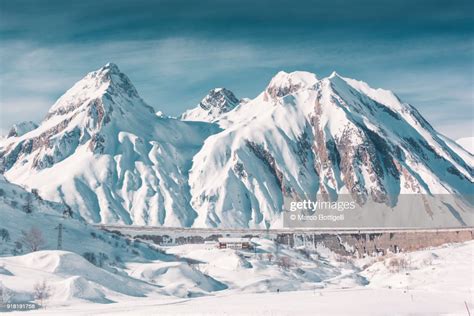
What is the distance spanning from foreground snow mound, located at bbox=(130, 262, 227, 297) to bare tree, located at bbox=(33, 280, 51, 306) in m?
38.6

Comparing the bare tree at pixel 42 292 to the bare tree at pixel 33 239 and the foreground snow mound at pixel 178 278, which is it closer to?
the foreground snow mound at pixel 178 278

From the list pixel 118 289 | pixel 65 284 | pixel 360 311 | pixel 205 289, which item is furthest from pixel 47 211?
pixel 360 311

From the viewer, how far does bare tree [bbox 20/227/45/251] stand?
148 meters

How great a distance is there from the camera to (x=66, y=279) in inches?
4031

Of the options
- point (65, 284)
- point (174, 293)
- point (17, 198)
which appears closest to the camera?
point (65, 284)

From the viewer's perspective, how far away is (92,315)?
67.1 m

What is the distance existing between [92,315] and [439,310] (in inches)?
1478

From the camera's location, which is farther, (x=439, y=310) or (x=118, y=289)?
(x=118, y=289)

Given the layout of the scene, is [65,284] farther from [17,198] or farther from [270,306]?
[17,198]

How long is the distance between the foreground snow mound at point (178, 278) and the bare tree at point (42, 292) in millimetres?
38609

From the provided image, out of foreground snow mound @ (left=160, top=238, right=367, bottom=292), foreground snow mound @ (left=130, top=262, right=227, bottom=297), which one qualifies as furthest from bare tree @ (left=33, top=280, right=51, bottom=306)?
foreground snow mound @ (left=160, top=238, right=367, bottom=292)

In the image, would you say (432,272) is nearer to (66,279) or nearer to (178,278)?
(178,278)

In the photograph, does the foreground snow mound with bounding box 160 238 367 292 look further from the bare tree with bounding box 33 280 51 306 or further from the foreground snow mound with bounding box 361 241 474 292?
the bare tree with bounding box 33 280 51 306

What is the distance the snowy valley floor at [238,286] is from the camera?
70.8 m
